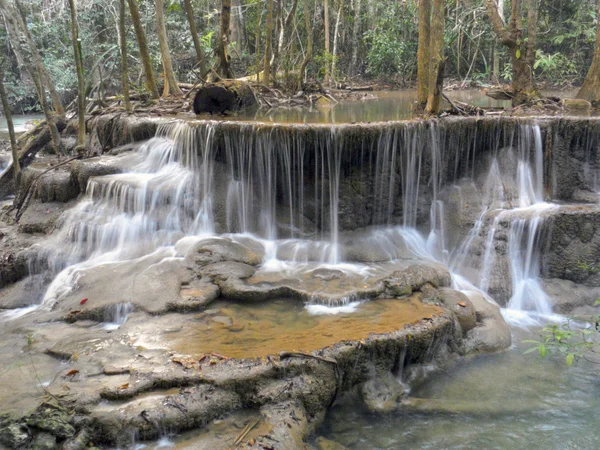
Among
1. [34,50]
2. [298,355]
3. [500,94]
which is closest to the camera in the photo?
[298,355]

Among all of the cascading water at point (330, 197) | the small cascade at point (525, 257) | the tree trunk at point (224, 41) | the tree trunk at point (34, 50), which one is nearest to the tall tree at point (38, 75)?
the tree trunk at point (34, 50)

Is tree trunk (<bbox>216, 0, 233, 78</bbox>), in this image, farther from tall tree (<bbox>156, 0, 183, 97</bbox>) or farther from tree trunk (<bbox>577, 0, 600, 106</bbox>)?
tree trunk (<bbox>577, 0, 600, 106</bbox>)

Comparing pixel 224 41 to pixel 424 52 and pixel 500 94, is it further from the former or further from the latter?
pixel 500 94

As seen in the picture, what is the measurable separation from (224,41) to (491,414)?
9.56 meters

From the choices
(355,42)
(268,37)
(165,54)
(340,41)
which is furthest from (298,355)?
(340,41)

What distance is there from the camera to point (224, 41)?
11719 millimetres

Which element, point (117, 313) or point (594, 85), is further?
point (594, 85)

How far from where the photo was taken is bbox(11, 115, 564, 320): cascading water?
796 centimetres

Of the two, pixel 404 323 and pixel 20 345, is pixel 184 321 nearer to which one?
pixel 20 345

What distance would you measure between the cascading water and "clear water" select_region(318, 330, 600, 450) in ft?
6.74

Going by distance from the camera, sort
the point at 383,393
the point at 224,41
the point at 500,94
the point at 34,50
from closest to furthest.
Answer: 1. the point at 383,393
2. the point at 34,50
3. the point at 224,41
4. the point at 500,94

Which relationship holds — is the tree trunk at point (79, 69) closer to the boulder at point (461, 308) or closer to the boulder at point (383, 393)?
the boulder at point (461, 308)

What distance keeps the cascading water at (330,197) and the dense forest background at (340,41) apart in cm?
1069

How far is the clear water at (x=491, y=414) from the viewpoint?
483cm
